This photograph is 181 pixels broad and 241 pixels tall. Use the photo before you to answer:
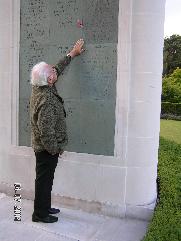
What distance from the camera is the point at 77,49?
4801mm

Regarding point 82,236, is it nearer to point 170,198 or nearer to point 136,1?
point 170,198

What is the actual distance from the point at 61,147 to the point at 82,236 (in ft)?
3.29

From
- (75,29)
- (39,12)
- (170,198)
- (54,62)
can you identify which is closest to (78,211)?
(170,198)

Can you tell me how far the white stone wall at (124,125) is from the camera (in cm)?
460

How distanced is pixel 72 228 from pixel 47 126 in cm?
121

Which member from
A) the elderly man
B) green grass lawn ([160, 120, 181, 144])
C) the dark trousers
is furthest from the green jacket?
green grass lawn ([160, 120, 181, 144])

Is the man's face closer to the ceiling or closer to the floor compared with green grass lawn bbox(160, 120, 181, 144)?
closer to the ceiling

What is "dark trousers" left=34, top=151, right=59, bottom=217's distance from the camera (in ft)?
15.0

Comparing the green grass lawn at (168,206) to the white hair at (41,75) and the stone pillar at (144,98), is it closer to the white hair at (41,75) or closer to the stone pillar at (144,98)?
the stone pillar at (144,98)

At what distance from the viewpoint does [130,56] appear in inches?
182

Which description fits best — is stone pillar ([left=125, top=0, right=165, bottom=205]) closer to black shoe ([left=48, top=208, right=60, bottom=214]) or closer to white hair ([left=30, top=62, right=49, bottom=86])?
black shoe ([left=48, top=208, right=60, bottom=214])

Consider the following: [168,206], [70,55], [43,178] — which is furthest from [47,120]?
[168,206]

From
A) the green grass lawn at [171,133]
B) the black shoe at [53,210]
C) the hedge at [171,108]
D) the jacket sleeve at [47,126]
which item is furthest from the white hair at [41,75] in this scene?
the hedge at [171,108]

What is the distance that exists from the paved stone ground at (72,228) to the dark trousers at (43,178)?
194 millimetres
